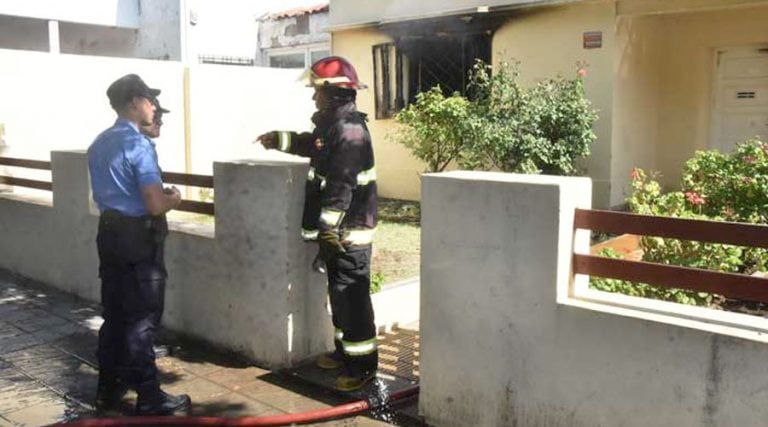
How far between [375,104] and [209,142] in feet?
9.14

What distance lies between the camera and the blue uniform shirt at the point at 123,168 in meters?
3.67

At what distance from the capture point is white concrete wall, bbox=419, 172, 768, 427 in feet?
9.18

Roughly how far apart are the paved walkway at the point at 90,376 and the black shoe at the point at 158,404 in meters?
0.11

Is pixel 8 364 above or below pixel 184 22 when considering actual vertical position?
below

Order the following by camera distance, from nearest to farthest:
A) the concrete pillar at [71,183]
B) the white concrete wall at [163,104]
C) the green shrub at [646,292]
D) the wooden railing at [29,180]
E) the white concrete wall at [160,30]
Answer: the green shrub at [646,292], the concrete pillar at [71,183], the wooden railing at [29,180], the white concrete wall at [163,104], the white concrete wall at [160,30]

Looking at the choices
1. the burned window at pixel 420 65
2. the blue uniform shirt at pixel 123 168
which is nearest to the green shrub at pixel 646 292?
the blue uniform shirt at pixel 123 168

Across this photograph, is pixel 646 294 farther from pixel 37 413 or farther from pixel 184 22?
pixel 184 22

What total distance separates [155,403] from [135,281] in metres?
0.66

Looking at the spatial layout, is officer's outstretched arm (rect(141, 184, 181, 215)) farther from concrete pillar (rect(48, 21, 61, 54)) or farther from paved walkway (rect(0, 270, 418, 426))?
concrete pillar (rect(48, 21, 61, 54))

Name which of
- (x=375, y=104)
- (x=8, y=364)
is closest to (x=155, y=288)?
(x=8, y=364)

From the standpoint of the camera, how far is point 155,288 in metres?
3.83

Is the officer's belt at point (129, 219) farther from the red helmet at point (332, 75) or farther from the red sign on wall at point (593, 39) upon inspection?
the red sign on wall at point (593, 39)

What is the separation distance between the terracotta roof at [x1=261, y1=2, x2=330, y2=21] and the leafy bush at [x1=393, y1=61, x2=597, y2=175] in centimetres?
584

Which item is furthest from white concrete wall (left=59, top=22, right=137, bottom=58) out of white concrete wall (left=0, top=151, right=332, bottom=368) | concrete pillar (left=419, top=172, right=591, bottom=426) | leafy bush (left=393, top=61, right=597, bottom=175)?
concrete pillar (left=419, top=172, right=591, bottom=426)
